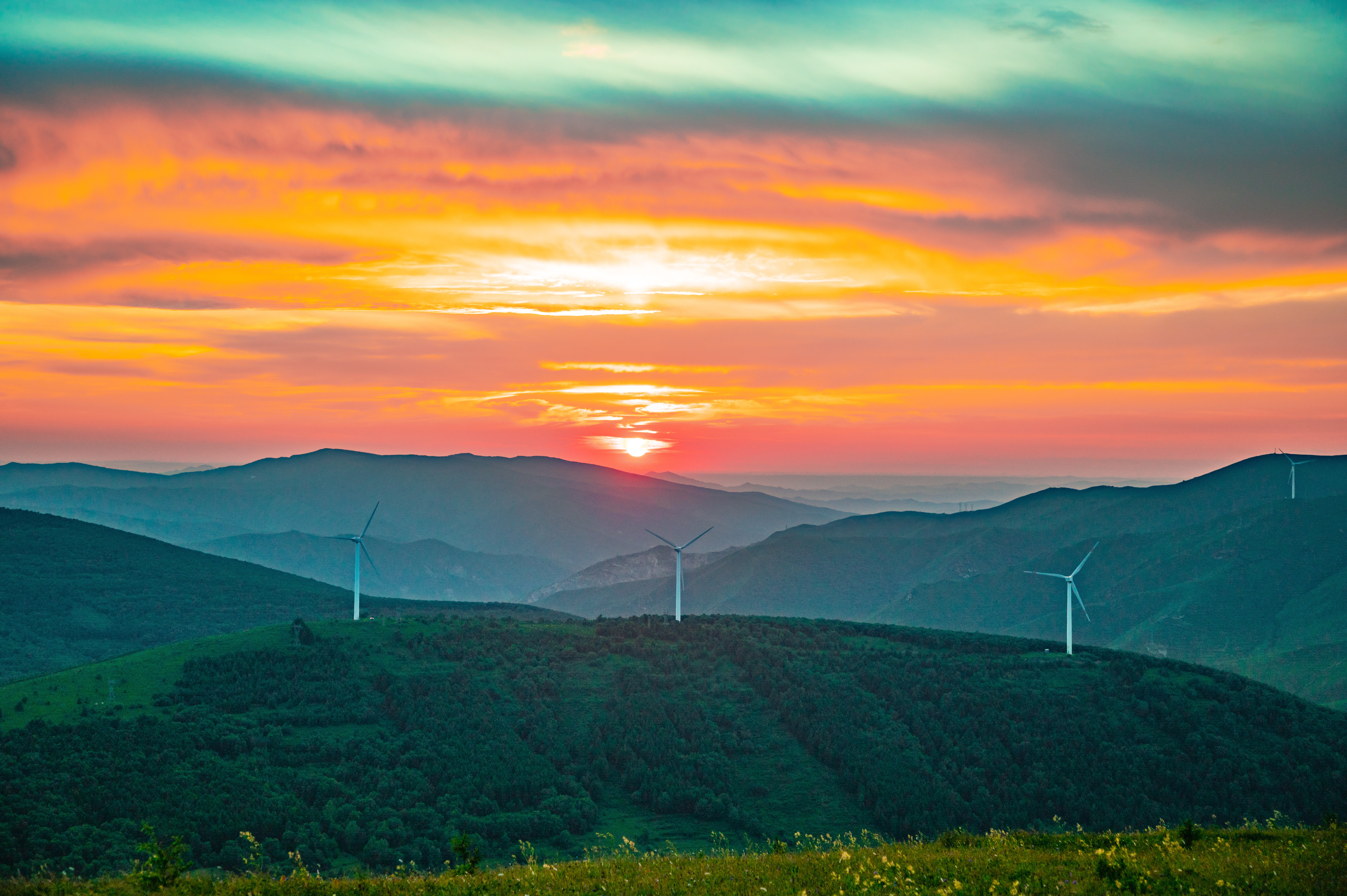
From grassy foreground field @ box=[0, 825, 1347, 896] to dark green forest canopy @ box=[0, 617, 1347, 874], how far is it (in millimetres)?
73747

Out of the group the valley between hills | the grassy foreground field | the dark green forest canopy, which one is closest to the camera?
the grassy foreground field

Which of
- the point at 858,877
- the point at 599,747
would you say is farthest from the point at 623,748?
the point at 858,877

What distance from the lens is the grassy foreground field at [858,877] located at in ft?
65.7

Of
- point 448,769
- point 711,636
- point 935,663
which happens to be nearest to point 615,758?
point 448,769

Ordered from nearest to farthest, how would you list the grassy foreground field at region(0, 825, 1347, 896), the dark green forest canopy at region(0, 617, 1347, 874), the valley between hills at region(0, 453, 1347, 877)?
the grassy foreground field at region(0, 825, 1347, 896)
the dark green forest canopy at region(0, 617, 1347, 874)
the valley between hills at region(0, 453, 1347, 877)

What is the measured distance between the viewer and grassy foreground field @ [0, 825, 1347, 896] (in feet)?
65.7

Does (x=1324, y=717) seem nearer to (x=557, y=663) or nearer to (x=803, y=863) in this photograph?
(x=557, y=663)

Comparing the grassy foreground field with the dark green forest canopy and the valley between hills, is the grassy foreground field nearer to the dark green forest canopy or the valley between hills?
the valley between hills

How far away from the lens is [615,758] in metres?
134

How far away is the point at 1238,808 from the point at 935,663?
51.6m

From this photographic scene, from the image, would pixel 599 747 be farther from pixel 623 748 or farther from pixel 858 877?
pixel 858 877

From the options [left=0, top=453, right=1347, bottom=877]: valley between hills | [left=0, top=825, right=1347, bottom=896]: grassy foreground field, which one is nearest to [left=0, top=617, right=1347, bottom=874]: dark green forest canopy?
[left=0, top=453, right=1347, bottom=877]: valley between hills

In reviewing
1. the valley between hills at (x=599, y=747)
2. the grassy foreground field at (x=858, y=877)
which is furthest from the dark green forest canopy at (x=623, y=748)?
the grassy foreground field at (x=858, y=877)

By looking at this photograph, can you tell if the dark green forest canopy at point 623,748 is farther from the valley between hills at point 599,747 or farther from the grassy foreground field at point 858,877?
the grassy foreground field at point 858,877
